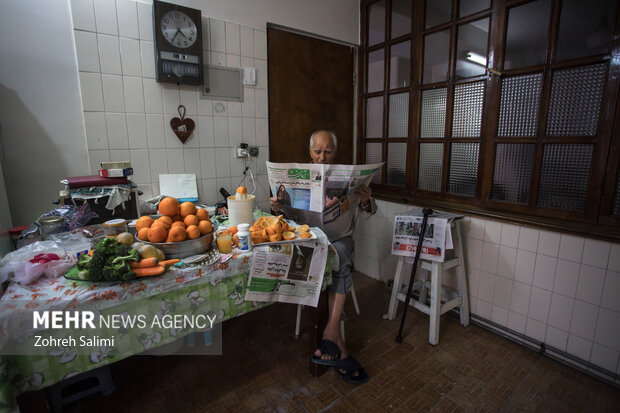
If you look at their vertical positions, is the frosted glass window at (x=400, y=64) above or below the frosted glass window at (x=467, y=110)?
above

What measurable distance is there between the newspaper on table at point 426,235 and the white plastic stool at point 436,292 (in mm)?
62

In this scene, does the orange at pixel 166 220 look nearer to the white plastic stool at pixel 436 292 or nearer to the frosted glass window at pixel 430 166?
the white plastic stool at pixel 436 292

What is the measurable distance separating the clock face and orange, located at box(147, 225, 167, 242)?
1296 mm

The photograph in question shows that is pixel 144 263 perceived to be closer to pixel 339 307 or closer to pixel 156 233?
pixel 156 233

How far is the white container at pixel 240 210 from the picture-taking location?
1.43 metres

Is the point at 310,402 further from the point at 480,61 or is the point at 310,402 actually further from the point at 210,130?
the point at 480,61

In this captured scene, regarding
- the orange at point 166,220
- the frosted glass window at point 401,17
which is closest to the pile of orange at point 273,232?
the orange at point 166,220

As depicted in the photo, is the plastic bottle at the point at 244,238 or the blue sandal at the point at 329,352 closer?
the plastic bottle at the point at 244,238

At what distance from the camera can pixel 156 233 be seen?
1155 mm

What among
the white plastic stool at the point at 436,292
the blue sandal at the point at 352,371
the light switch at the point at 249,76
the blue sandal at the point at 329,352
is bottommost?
the blue sandal at the point at 352,371

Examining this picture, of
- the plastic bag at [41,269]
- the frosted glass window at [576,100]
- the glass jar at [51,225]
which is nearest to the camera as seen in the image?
the plastic bag at [41,269]

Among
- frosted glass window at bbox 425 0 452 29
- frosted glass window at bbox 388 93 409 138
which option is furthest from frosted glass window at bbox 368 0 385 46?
frosted glass window at bbox 388 93 409 138

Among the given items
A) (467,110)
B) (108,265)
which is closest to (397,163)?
(467,110)

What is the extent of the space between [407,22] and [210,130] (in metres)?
1.67
